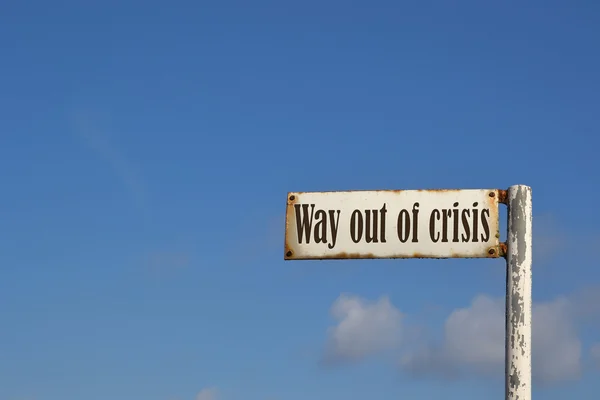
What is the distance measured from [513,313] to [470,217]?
947 mm

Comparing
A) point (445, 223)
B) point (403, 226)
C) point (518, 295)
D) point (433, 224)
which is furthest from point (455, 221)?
point (518, 295)

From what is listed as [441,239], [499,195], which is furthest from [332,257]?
[499,195]

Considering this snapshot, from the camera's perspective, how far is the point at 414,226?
25.4 feet

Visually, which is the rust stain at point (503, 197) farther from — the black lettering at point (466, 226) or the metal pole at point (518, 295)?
the black lettering at point (466, 226)

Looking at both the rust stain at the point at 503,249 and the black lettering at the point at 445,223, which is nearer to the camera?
the rust stain at the point at 503,249

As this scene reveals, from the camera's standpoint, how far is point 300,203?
794 cm

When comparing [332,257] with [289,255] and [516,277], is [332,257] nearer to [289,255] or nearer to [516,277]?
[289,255]

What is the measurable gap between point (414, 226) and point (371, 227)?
39 centimetres

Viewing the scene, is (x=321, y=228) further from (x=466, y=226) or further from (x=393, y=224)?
(x=466, y=226)

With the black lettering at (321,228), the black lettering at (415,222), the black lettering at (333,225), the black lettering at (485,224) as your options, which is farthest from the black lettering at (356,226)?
the black lettering at (485,224)

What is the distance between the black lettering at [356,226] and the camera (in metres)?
7.79

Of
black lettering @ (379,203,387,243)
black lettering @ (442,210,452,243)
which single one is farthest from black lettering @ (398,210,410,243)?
black lettering @ (442,210,452,243)

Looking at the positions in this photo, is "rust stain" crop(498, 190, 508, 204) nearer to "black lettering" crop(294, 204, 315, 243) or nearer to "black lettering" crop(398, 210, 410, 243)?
"black lettering" crop(398, 210, 410, 243)

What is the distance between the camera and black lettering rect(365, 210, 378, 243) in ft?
25.5
